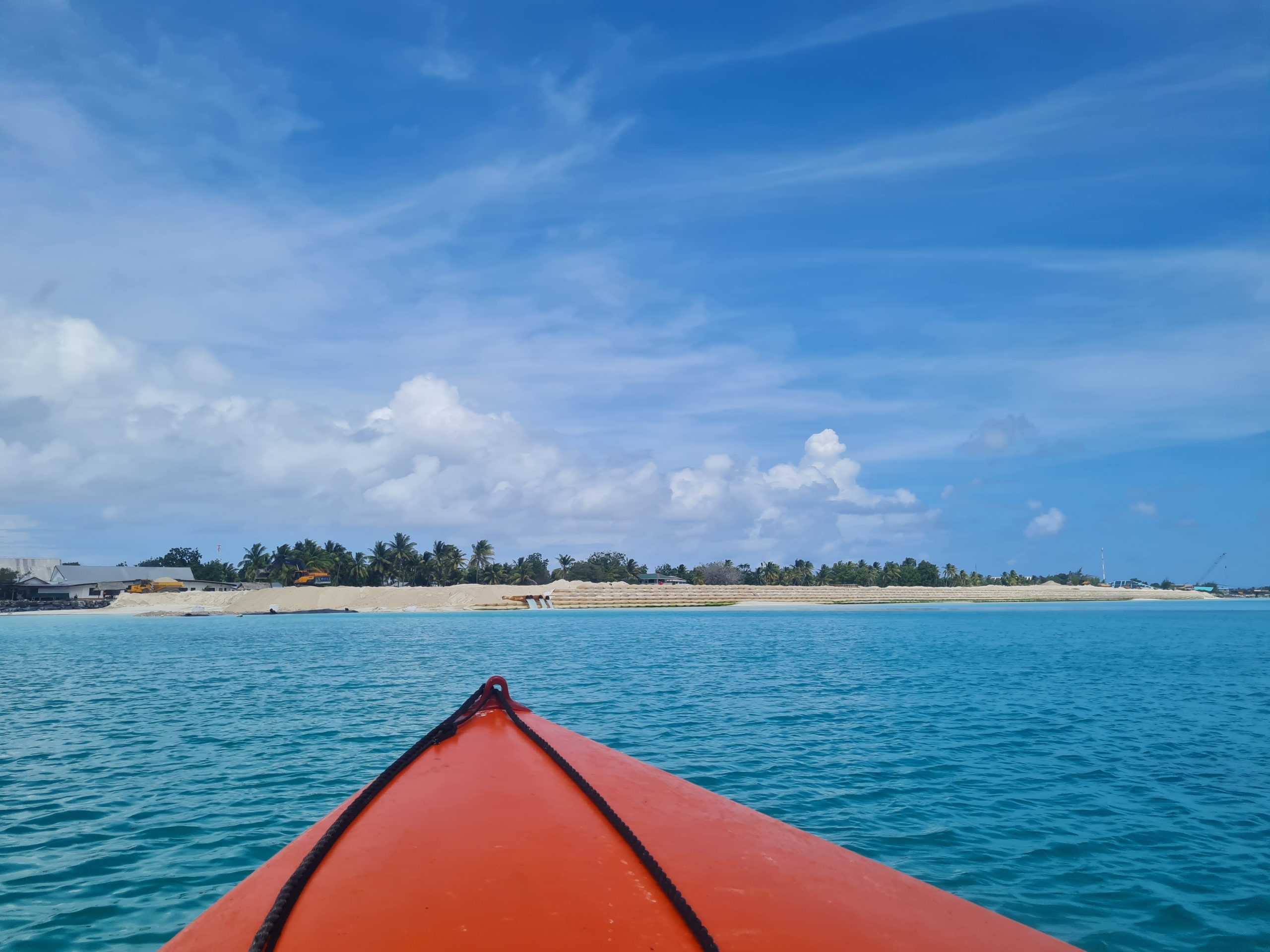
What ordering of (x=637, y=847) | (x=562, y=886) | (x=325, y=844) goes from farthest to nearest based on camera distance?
1. (x=325, y=844)
2. (x=637, y=847)
3. (x=562, y=886)

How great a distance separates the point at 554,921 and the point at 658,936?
15.6 inches

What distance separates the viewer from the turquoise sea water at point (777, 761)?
6.79 m

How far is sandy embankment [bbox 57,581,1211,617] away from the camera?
83562mm

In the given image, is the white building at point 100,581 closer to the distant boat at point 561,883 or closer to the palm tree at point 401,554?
the palm tree at point 401,554

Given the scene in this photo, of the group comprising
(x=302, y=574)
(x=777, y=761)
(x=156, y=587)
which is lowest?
(x=777, y=761)

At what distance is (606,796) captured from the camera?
184 inches

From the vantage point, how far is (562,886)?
3.20m

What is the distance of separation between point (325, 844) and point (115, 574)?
117 metres

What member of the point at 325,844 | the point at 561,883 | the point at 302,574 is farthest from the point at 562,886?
the point at 302,574

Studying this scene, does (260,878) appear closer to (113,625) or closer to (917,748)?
(917,748)

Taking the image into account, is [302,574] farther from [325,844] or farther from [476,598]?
[325,844]

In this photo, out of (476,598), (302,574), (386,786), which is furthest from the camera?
(302,574)

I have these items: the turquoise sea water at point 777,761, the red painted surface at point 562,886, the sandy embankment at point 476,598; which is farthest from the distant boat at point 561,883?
the sandy embankment at point 476,598

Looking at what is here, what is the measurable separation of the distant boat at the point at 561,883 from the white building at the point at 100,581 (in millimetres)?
98239
